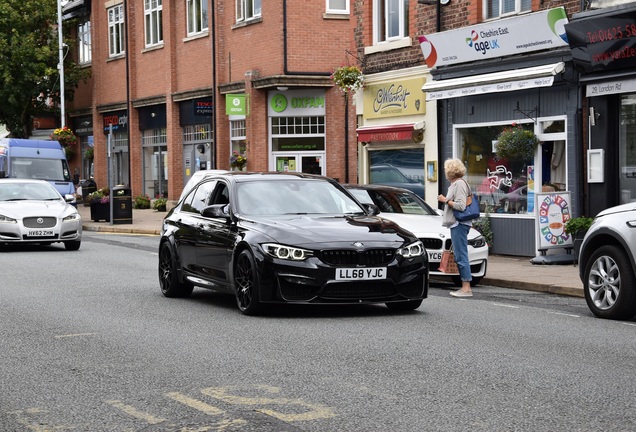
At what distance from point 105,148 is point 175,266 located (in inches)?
1348

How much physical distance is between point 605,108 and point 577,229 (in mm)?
2222

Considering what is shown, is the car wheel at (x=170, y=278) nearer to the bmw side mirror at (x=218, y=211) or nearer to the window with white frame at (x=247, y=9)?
the bmw side mirror at (x=218, y=211)

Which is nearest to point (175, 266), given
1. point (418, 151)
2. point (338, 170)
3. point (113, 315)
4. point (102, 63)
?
point (113, 315)

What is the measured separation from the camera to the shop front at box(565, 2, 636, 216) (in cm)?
1802

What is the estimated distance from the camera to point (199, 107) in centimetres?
3653

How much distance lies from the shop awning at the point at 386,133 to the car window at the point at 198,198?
1066 centimetres

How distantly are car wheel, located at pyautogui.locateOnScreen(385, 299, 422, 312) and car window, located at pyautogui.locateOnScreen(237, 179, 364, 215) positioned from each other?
1.12 metres

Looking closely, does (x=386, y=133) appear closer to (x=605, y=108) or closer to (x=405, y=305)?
(x=605, y=108)

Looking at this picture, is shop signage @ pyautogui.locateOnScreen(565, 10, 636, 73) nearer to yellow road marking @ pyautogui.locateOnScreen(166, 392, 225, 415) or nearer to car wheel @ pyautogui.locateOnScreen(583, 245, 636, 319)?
car wheel @ pyautogui.locateOnScreen(583, 245, 636, 319)

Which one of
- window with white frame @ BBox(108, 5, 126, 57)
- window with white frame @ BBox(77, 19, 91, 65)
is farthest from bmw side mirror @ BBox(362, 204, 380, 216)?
window with white frame @ BBox(77, 19, 91, 65)

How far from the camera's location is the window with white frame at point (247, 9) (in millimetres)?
34781

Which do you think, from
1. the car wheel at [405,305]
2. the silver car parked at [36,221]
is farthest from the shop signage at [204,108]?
the car wheel at [405,305]

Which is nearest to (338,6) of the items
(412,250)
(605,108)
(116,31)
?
(116,31)

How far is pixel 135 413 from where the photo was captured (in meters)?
6.60
